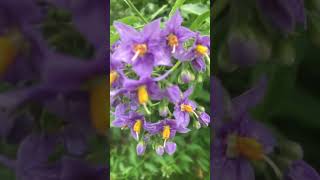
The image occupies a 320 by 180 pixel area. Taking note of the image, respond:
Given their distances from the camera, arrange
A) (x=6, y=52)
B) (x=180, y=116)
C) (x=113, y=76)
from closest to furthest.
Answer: (x=6, y=52) < (x=113, y=76) < (x=180, y=116)

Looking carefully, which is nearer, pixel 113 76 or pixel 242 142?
pixel 242 142

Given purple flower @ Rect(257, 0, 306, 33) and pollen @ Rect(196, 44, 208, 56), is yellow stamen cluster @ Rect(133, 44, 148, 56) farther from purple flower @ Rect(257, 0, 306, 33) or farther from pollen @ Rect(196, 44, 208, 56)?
purple flower @ Rect(257, 0, 306, 33)

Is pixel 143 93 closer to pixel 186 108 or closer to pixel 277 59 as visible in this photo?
pixel 186 108

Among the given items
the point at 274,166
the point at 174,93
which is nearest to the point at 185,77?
the point at 174,93

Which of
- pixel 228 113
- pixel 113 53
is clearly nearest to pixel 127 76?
pixel 113 53

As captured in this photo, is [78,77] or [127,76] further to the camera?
[127,76]

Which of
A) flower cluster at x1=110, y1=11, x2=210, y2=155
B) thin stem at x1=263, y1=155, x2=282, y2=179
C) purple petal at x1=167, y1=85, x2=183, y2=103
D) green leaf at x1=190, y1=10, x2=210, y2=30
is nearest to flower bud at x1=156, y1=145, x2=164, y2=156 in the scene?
flower cluster at x1=110, y1=11, x2=210, y2=155

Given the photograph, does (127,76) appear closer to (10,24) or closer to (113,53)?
(113,53)

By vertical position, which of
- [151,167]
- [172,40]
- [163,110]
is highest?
[172,40]
